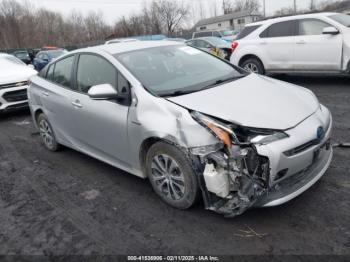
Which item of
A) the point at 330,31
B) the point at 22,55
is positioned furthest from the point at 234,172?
the point at 22,55

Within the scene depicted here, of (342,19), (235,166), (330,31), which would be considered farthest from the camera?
(342,19)

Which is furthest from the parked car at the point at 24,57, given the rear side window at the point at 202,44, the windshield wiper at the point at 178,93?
the windshield wiper at the point at 178,93

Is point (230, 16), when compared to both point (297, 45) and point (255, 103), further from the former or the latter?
point (255, 103)

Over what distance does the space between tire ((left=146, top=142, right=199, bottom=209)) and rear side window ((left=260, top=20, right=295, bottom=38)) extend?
653 centimetres

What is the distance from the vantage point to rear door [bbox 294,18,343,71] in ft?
25.1

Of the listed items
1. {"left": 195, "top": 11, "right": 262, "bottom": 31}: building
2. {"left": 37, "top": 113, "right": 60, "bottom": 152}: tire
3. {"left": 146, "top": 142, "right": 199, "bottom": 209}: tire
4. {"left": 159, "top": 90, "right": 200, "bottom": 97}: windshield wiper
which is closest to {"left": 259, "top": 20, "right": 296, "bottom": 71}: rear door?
{"left": 159, "top": 90, "right": 200, "bottom": 97}: windshield wiper

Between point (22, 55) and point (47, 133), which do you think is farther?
point (22, 55)

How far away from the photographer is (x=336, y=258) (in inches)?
99.4

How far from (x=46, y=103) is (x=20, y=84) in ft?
12.8

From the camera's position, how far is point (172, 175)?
3.25m

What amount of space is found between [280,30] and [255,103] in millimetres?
6266

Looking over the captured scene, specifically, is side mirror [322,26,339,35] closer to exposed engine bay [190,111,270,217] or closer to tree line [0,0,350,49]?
exposed engine bay [190,111,270,217]

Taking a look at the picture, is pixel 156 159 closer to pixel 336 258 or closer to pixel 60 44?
pixel 336 258

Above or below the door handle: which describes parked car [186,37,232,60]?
below
